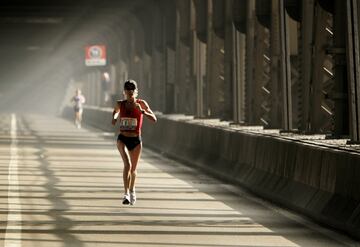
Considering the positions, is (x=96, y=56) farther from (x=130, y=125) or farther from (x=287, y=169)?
(x=287, y=169)

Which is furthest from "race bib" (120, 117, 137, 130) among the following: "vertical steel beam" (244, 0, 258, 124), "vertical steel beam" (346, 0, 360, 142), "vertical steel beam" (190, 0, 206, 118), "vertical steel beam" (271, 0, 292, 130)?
"vertical steel beam" (190, 0, 206, 118)

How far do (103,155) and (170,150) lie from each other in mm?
2076

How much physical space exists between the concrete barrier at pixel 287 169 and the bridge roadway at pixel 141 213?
0.87 ft

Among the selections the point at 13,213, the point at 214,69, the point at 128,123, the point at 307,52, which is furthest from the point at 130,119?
the point at 214,69

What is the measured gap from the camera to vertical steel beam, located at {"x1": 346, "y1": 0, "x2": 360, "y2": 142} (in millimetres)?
18156

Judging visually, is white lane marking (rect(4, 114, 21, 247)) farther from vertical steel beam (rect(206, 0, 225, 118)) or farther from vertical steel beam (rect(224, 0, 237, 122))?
vertical steel beam (rect(206, 0, 225, 118))

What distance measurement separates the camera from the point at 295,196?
1894 cm

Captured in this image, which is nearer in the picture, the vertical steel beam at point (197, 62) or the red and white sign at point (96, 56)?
the vertical steel beam at point (197, 62)

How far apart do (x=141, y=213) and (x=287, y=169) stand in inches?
106

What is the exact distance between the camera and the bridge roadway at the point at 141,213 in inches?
592

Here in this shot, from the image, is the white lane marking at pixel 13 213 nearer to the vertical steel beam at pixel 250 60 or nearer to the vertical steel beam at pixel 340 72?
the vertical steel beam at pixel 340 72

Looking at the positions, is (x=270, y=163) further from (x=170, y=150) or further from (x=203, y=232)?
(x=170, y=150)

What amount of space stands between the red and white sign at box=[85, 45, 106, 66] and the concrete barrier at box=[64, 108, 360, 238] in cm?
4640

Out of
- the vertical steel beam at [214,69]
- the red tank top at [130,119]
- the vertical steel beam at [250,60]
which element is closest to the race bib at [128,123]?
the red tank top at [130,119]
